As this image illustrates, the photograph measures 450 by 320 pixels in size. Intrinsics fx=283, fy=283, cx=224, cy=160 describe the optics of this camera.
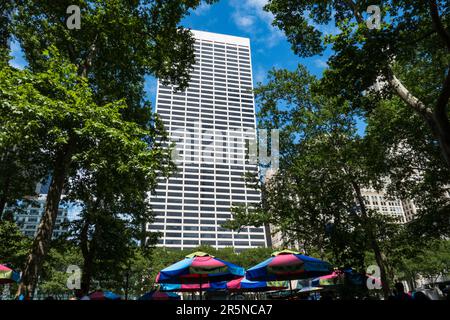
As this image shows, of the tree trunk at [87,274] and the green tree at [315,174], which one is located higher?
the green tree at [315,174]

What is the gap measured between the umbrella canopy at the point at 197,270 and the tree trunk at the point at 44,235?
4283mm

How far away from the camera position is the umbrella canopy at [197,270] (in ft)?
28.6

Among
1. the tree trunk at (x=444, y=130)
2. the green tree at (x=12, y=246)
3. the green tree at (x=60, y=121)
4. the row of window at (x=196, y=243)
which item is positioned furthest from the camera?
the row of window at (x=196, y=243)

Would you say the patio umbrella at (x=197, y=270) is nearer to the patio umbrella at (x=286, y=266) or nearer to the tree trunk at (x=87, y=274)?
the patio umbrella at (x=286, y=266)

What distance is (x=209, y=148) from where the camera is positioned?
476 ft

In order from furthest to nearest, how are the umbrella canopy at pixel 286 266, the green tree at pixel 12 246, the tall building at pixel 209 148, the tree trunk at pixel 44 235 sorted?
1. the tall building at pixel 209 148
2. the green tree at pixel 12 246
3. the tree trunk at pixel 44 235
4. the umbrella canopy at pixel 286 266

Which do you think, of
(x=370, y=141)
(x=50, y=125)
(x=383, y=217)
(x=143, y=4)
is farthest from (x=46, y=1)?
(x=383, y=217)

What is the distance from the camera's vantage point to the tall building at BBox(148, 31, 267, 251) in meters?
126

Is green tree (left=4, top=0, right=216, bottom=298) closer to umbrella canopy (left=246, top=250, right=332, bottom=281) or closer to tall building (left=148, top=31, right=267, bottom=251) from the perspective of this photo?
umbrella canopy (left=246, top=250, right=332, bottom=281)

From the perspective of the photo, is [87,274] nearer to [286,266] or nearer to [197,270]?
[197,270]

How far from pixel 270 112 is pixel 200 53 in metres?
141

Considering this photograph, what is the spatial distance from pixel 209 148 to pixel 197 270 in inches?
5386

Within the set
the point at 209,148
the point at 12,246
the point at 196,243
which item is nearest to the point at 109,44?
the point at 12,246

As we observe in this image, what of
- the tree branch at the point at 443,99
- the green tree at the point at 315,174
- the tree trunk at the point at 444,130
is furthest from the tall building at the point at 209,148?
the tree branch at the point at 443,99
